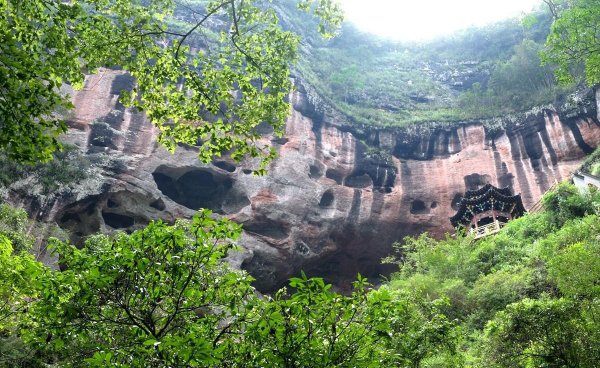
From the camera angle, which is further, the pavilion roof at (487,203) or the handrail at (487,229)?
the pavilion roof at (487,203)

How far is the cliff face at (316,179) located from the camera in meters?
24.8

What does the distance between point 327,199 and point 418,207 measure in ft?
21.8

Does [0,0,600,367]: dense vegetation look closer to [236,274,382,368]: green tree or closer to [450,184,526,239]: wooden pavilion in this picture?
[236,274,382,368]: green tree

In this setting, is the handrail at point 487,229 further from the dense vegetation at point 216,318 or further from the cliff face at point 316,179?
the dense vegetation at point 216,318

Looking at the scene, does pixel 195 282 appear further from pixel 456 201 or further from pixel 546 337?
pixel 456 201

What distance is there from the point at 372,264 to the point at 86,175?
17.8 metres

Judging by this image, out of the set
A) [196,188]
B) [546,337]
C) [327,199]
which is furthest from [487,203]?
[546,337]

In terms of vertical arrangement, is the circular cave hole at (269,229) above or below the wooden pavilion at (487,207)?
below

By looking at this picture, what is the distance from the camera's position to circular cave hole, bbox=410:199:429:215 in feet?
103

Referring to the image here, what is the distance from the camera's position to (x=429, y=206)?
3169 cm

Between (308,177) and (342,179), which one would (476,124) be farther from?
(308,177)

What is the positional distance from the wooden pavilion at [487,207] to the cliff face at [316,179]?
152 centimetres

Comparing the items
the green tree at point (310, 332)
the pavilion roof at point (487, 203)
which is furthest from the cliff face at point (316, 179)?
the green tree at point (310, 332)

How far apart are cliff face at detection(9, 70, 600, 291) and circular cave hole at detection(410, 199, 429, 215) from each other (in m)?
0.13
